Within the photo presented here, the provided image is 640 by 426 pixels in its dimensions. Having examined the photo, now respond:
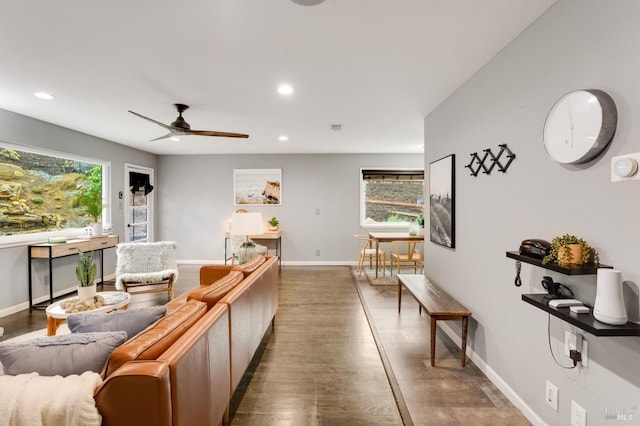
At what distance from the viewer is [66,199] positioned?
177 inches

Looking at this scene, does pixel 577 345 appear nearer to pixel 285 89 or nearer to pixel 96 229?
pixel 285 89

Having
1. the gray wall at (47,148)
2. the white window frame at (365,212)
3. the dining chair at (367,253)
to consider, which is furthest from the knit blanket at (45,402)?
the white window frame at (365,212)

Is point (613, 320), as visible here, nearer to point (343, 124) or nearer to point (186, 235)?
point (343, 124)

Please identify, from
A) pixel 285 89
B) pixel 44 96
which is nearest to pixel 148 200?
pixel 44 96

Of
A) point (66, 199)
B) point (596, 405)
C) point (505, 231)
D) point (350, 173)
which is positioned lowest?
point (596, 405)

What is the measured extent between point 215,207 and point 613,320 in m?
6.49

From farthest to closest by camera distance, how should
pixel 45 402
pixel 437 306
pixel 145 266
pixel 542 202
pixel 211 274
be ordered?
pixel 145 266 → pixel 211 274 → pixel 437 306 → pixel 542 202 → pixel 45 402

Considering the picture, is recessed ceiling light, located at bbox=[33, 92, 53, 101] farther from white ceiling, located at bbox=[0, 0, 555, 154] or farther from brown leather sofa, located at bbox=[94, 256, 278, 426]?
brown leather sofa, located at bbox=[94, 256, 278, 426]

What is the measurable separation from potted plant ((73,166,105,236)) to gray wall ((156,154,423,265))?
1816 millimetres

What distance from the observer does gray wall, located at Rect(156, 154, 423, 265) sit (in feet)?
21.2

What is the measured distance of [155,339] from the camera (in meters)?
1.23

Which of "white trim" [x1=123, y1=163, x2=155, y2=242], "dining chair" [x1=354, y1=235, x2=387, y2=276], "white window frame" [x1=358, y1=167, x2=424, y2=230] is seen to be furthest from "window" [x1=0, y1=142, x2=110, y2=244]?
"white window frame" [x1=358, y1=167, x2=424, y2=230]

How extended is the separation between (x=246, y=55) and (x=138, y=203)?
5.16 meters

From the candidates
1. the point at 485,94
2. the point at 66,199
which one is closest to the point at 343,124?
the point at 485,94
